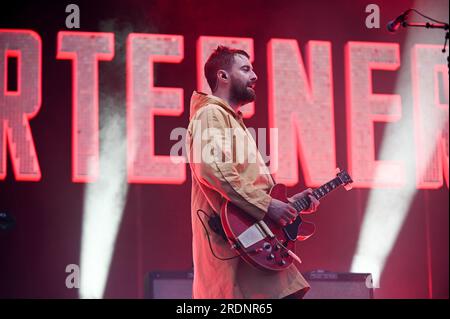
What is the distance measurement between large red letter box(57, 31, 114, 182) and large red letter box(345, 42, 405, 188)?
2.12 metres

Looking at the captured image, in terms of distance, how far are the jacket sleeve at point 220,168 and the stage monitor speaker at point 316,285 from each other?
72.1 inches

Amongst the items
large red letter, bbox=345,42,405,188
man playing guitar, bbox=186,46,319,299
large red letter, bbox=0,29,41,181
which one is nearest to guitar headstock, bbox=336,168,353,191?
man playing guitar, bbox=186,46,319,299

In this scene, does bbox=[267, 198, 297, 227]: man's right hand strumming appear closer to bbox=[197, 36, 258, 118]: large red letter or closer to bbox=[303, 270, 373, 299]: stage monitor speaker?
bbox=[303, 270, 373, 299]: stage monitor speaker

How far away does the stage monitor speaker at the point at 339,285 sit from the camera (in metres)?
6.44

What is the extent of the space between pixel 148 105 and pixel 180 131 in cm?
35

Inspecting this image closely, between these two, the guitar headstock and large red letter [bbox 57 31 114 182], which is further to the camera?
large red letter [bbox 57 31 114 182]

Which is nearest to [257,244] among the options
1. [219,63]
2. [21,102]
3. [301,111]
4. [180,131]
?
[219,63]

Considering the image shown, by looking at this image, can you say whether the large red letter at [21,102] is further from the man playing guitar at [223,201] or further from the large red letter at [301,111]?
the man playing guitar at [223,201]

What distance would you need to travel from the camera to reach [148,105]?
7.71 meters

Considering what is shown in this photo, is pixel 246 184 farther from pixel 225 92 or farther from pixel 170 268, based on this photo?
pixel 170 268

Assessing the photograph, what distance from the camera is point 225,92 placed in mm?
5074

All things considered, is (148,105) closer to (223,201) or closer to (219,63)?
(219,63)

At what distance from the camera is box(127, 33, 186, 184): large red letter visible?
7.62 metres
